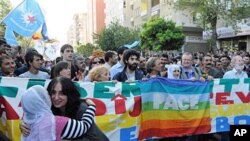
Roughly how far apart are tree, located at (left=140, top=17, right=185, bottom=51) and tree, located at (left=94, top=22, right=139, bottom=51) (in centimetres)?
885

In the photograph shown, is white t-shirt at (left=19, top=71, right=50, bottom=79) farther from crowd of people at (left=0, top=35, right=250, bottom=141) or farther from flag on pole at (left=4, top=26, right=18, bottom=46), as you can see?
flag on pole at (left=4, top=26, right=18, bottom=46)

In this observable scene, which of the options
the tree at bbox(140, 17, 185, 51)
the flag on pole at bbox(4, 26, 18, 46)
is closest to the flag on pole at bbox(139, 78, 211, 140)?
the flag on pole at bbox(4, 26, 18, 46)

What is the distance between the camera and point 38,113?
10.2 feet

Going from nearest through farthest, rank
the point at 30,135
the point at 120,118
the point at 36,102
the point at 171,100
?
the point at 36,102, the point at 30,135, the point at 120,118, the point at 171,100

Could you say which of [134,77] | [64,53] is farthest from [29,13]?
[134,77]

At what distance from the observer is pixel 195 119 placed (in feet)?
22.5

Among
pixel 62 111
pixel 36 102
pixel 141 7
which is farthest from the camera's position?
pixel 141 7

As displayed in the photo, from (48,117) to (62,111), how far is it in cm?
48

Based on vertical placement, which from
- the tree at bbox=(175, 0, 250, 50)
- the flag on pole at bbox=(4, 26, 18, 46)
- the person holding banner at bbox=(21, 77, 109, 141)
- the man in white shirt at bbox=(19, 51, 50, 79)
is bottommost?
the person holding banner at bbox=(21, 77, 109, 141)

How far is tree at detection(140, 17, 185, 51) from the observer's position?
120 ft

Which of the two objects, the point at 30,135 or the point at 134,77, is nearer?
the point at 30,135

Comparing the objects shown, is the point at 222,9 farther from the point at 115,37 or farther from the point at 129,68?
the point at 129,68

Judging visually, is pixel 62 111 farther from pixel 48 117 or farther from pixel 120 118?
pixel 120 118

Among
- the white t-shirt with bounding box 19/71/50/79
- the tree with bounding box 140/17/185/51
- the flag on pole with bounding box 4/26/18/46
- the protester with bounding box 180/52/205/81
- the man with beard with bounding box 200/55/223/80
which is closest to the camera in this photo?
the white t-shirt with bounding box 19/71/50/79
